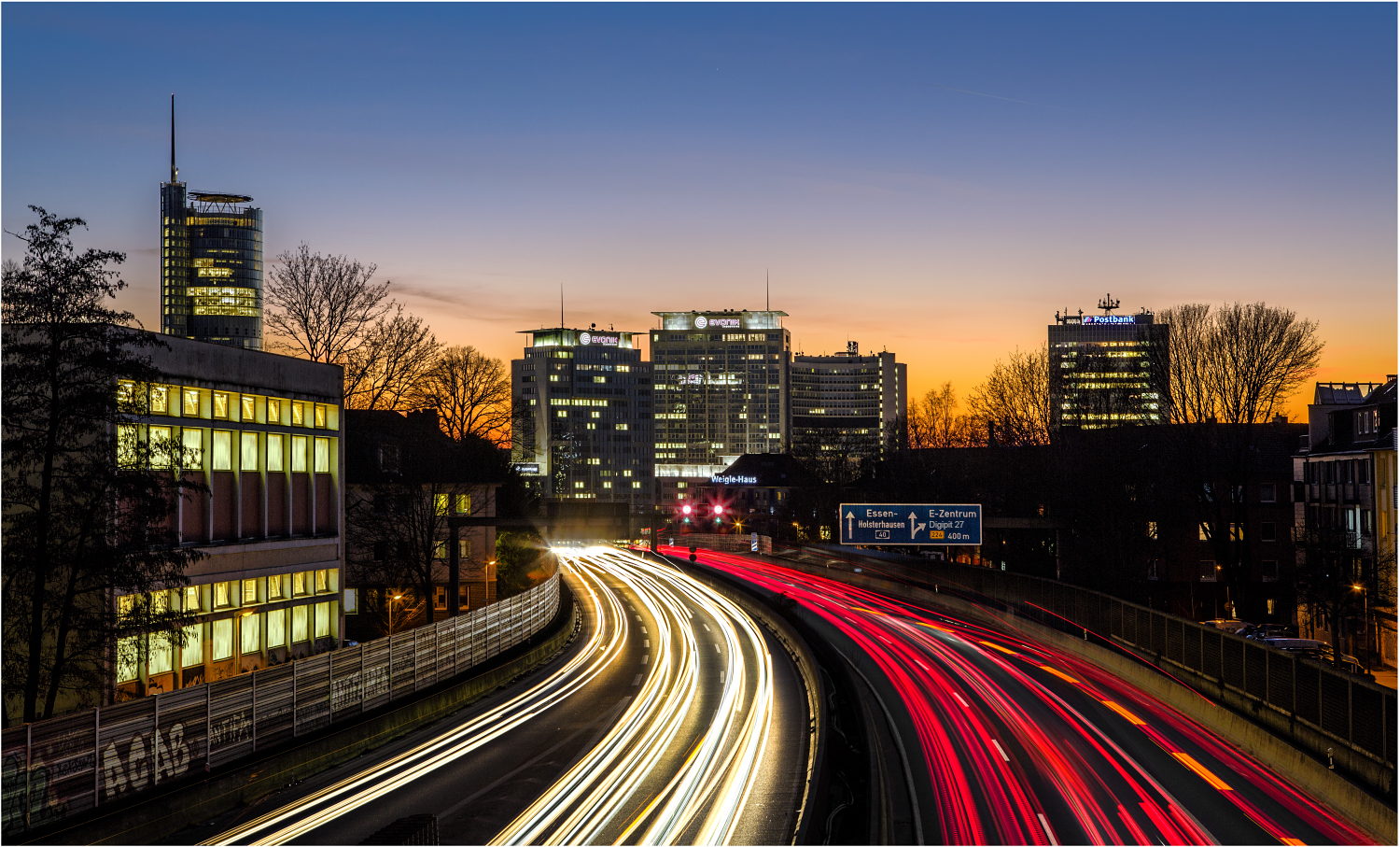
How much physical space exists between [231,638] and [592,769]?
17.7 meters

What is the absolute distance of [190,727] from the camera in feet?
67.5

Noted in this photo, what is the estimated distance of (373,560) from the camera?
182 feet

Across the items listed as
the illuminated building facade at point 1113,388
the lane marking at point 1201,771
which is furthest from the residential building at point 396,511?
the illuminated building facade at point 1113,388

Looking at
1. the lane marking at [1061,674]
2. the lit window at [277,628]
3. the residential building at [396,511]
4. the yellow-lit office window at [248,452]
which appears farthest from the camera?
the residential building at [396,511]

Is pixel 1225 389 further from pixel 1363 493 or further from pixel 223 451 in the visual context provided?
pixel 223 451

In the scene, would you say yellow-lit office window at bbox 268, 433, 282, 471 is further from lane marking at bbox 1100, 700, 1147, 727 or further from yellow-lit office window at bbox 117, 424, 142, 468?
lane marking at bbox 1100, 700, 1147, 727

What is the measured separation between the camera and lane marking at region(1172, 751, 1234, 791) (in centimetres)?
2336

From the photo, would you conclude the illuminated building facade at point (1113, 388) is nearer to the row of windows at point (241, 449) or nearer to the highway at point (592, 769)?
the highway at point (592, 769)

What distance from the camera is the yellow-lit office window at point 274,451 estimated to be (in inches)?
1545

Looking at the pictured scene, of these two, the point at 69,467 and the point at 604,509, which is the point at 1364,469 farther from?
the point at 69,467

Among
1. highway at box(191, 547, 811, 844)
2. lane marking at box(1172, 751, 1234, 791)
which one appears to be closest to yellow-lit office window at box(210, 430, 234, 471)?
highway at box(191, 547, 811, 844)

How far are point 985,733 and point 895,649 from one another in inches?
649

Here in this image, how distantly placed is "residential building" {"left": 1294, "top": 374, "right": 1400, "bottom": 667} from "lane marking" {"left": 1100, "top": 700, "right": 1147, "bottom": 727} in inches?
842

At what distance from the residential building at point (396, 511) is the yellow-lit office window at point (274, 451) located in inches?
492
